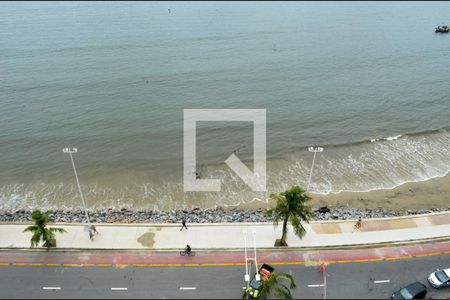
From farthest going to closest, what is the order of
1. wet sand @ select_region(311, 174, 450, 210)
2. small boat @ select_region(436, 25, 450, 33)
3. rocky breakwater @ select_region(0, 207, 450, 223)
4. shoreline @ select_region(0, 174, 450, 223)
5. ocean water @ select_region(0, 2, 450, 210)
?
small boat @ select_region(436, 25, 450, 33) → ocean water @ select_region(0, 2, 450, 210) → wet sand @ select_region(311, 174, 450, 210) → shoreline @ select_region(0, 174, 450, 223) → rocky breakwater @ select_region(0, 207, 450, 223)

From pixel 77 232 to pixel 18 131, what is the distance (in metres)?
25.6

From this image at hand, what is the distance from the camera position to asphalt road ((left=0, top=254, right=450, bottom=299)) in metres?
24.2

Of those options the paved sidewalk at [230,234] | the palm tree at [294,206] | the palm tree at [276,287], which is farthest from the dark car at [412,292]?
the palm tree at [294,206]

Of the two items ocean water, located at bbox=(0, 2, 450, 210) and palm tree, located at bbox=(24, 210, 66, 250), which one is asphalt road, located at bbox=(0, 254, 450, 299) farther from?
ocean water, located at bbox=(0, 2, 450, 210)

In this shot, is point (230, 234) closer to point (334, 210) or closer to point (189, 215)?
point (189, 215)

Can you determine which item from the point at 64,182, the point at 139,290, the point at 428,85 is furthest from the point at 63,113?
the point at 428,85

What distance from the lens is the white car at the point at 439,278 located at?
2411 centimetres

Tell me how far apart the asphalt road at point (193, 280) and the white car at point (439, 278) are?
48 centimetres

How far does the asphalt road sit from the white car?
0.48m

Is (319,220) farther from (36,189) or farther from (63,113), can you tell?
(63,113)

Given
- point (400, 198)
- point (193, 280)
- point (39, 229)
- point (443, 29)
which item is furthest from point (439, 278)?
point (443, 29)

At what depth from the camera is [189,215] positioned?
33844 mm

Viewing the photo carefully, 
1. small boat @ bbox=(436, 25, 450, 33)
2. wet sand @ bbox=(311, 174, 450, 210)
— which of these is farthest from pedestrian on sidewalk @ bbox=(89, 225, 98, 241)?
small boat @ bbox=(436, 25, 450, 33)

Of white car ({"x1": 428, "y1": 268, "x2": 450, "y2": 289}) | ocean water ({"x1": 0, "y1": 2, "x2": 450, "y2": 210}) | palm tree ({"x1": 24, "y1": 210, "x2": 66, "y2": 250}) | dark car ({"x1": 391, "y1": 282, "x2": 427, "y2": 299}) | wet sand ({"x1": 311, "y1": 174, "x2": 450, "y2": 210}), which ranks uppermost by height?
ocean water ({"x1": 0, "y1": 2, "x2": 450, "y2": 210})
